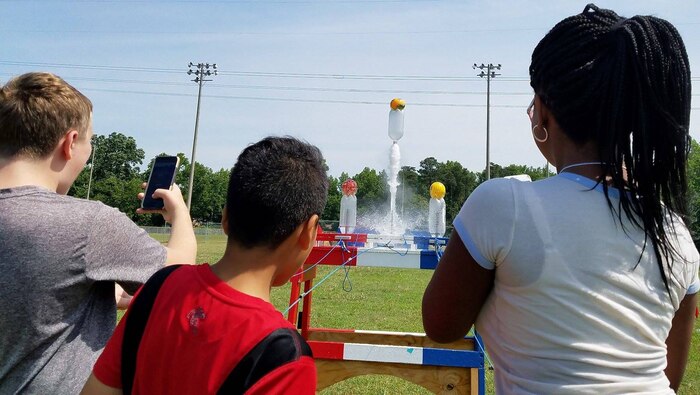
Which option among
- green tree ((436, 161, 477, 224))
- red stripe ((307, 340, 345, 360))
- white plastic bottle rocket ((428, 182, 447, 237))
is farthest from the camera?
green tree ((436, 161, 477, 224))

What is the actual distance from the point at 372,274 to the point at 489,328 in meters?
16.4

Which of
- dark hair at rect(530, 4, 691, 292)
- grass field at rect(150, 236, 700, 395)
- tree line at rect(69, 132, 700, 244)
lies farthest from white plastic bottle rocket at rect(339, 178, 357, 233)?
tree line at rect(69, 132, 700, 244)

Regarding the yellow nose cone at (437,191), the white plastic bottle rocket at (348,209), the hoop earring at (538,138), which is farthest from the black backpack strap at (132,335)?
the yellow nose cone at (437,191)

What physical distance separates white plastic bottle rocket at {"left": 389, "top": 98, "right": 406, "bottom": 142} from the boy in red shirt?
9081 mm

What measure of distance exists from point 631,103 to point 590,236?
0.32 m

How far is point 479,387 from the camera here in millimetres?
3307

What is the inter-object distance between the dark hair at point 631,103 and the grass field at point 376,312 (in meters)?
4.37

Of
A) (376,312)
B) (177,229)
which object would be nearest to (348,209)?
(376,312)

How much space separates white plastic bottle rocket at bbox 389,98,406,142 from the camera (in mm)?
10298

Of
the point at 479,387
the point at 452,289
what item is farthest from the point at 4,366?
the point at 479,387

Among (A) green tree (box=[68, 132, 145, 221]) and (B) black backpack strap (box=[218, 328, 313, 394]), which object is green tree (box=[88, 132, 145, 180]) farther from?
(B) black backpack strap (box=[218, 328, 313, 394])

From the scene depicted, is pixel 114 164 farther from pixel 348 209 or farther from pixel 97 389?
pixel 97 389

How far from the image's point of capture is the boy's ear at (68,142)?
1.64m

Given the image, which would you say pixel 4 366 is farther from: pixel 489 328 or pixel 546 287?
pixel 546 287
